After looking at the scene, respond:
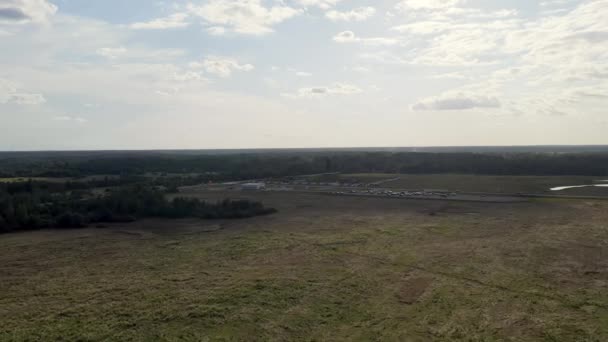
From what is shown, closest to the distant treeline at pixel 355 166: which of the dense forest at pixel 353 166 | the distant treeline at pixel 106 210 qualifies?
the dense forest at pixel 353 166

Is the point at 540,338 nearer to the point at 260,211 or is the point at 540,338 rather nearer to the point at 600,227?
the point at 600,227

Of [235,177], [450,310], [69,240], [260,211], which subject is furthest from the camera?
[235,177]

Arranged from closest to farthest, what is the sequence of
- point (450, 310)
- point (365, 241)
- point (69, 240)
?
point (450, 310) → point (365, 241) → point (69, 240)

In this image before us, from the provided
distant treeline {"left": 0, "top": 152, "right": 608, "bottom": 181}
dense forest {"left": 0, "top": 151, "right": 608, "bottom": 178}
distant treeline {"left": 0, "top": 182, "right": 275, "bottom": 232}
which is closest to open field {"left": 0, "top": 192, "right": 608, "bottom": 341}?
distant treeline {"left": 0, "top": 182, "right": 275, "bottom": 232}

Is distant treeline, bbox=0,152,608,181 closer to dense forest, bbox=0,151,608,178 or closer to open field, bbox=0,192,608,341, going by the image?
dense forest, bbox=0,151,608,178

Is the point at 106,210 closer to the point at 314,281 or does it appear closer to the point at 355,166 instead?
the point at 314,281

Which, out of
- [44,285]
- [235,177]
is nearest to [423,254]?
[44,285]

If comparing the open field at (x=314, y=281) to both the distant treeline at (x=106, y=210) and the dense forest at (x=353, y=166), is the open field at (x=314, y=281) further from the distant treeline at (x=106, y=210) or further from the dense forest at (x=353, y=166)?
the dense forest at (x=353, y=166)
